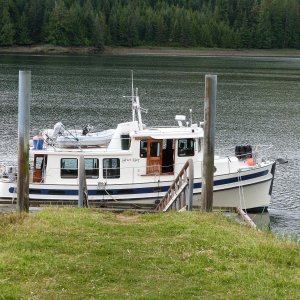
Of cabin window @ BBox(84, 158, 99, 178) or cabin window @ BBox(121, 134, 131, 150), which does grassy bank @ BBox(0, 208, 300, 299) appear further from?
cabin window @ BBox(121, 134, 131, 150)

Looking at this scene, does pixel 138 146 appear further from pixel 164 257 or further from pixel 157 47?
pixel 157 47

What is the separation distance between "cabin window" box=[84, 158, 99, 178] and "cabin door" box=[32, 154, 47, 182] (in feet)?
5.41

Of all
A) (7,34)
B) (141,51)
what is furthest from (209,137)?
(141,51)

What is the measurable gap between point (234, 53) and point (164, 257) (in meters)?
182

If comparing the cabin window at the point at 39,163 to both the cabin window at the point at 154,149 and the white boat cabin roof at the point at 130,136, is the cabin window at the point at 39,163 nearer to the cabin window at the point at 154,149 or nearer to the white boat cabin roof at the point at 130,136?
the white boat cabin roof at the point at 130,136

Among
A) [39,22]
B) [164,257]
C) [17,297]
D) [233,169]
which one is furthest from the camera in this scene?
[39,22]

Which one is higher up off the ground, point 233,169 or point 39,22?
point 39,22

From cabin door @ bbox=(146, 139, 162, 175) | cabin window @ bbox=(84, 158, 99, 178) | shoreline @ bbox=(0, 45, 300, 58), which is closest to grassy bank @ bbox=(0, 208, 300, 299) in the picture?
cabin window @ bbox=(84, 158, 99, 178)

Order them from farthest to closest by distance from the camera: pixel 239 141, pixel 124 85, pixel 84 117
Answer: pixel 124 85 < pixel 84 117 < pixel 239 141

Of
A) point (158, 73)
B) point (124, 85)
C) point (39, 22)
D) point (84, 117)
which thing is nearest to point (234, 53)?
point (39, 22)

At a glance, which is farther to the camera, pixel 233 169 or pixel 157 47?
pixel 157 47

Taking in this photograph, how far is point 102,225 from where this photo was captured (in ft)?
43.9

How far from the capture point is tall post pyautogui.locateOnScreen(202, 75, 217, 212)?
1579 cm

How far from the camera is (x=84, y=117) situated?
59.2m
